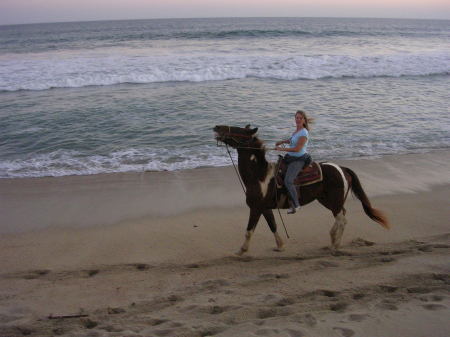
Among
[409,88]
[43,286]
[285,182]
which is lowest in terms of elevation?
[43,286]

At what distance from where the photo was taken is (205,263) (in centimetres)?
514

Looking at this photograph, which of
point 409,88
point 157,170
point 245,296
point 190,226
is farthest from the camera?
point 409,88

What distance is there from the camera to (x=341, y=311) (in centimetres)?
375

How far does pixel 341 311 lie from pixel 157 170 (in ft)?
19.7

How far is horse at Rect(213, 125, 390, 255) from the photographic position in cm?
496

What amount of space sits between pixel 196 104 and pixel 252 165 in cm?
1081

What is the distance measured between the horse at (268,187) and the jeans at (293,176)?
113mm

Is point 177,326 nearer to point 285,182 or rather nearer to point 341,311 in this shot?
point 341,311

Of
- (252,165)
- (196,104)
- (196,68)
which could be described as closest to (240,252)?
(252,165)

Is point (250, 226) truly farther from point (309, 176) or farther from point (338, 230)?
point (338, 230)

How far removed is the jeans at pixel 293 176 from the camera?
17.2 ft

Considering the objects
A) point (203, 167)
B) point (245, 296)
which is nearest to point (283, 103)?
point (203, 167)

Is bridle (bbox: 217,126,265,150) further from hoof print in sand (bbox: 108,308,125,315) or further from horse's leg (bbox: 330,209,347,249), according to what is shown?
hoof print in sand (bbox: 108,308,125,315)

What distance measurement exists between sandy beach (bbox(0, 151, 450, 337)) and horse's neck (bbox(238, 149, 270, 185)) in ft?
3.92
